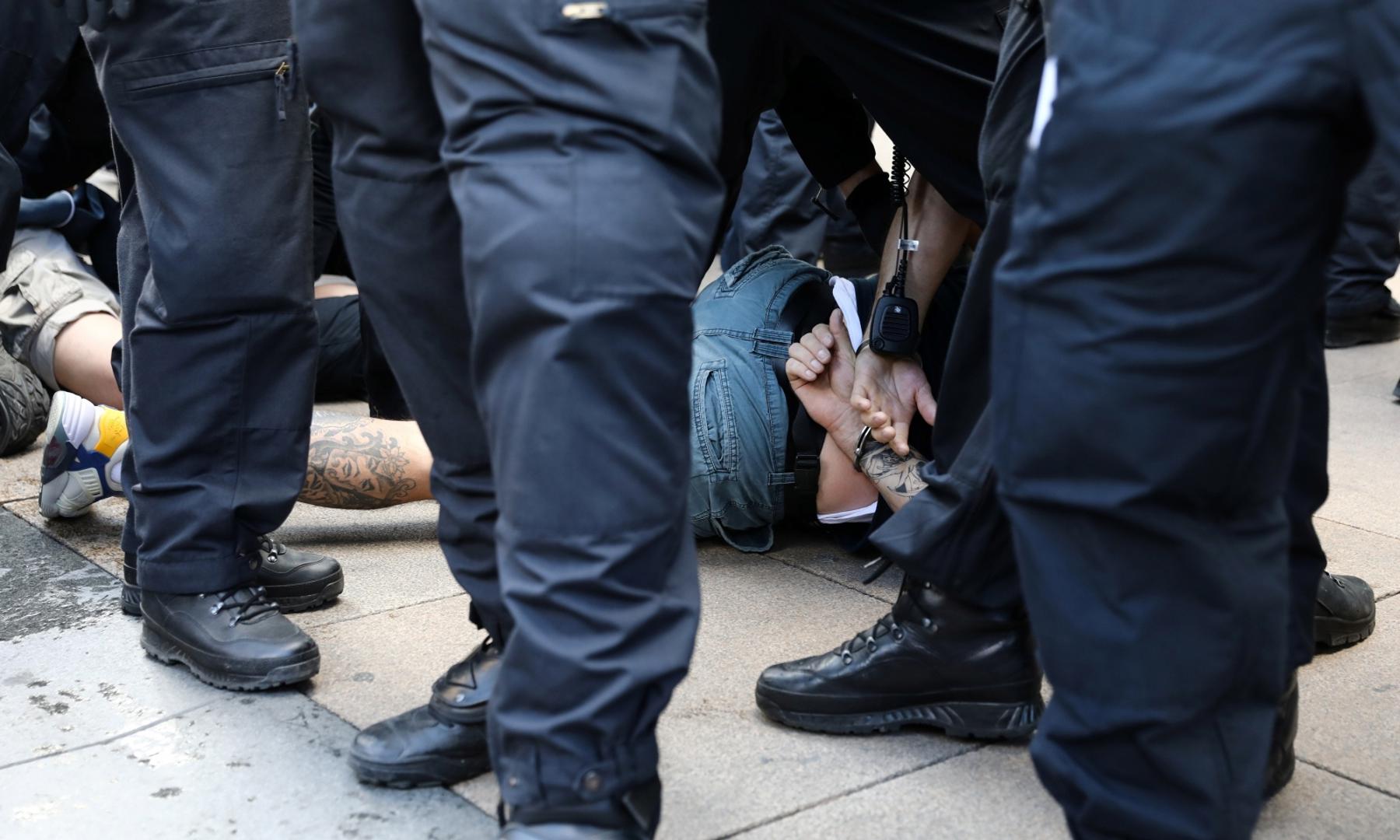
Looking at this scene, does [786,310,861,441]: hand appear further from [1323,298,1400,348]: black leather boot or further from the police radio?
Answer: [1323,298,1400,348]: black leather boot

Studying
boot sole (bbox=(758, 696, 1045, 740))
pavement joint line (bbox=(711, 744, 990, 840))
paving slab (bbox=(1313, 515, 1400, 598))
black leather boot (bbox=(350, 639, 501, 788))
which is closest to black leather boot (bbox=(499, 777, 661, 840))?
pavement joint line (bbox=(711, 744, 990, 840))

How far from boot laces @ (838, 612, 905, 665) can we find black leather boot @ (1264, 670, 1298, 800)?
0.48m

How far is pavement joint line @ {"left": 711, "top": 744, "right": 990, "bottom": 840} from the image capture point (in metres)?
1.56

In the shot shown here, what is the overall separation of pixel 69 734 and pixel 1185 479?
1.50 meters

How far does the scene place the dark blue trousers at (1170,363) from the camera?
0.97 m

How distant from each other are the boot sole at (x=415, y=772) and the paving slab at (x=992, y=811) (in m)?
0.38

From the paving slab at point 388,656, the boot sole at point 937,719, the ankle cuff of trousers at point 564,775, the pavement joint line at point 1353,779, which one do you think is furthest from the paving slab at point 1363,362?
the ankle cuff of trousers at point 564,775

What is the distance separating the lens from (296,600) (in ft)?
7.50

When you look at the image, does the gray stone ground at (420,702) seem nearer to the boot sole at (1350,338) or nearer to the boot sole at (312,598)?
the boot sole at (312,598)

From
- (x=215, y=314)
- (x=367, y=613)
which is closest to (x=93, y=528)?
(x=367, y=613)

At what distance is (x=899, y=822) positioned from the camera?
1.58 m

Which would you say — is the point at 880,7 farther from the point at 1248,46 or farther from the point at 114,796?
the point at 114,796

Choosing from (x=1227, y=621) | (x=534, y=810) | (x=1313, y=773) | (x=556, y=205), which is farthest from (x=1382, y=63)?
(x=1313, y=773)

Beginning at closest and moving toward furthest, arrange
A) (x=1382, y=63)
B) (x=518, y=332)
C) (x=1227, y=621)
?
(x=1382, y=63)
(x=1227, y=621)
(x=518, y=332)
